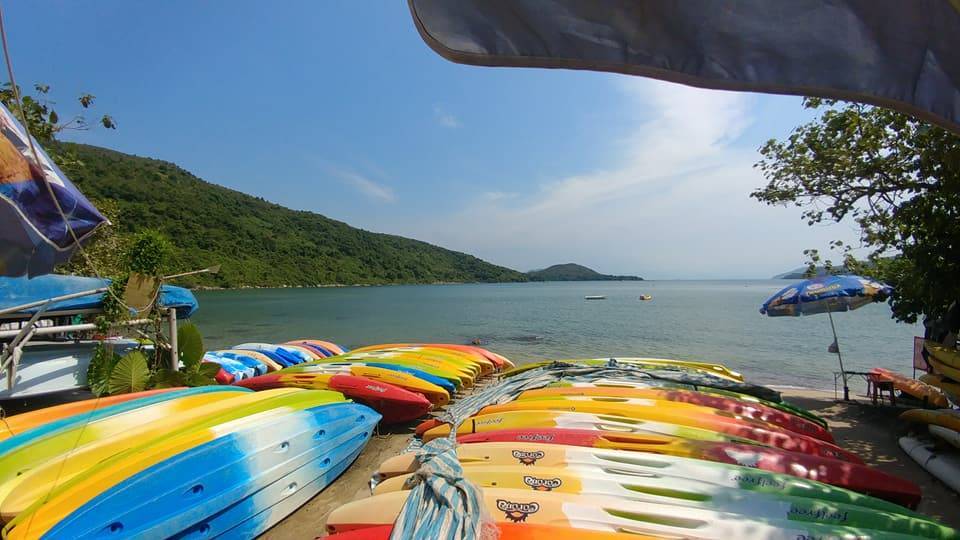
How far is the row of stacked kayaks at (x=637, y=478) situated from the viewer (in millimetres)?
2867

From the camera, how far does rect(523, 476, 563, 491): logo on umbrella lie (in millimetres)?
3279

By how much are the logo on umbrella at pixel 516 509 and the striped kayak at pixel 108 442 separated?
3061 millimetres

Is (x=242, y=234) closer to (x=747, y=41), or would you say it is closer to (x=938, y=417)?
(x=938, y=417)

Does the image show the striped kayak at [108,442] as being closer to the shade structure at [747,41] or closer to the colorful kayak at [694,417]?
the colorful kayak at [694,417]

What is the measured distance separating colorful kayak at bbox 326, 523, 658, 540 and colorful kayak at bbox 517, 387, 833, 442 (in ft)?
8.93

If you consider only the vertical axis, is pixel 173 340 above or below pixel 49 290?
below

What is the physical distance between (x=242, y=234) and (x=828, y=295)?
9481cm

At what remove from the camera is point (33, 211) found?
7.55 ft

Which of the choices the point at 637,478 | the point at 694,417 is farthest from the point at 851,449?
the point at 637,478

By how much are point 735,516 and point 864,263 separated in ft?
29.3

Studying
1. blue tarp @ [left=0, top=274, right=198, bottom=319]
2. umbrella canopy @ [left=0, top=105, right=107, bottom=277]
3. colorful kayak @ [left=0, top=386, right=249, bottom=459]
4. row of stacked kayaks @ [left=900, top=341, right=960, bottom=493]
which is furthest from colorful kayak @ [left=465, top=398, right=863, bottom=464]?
blue tarp @ [left=0, top=274, right=198, bottom=319]

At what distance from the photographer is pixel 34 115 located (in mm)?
6793

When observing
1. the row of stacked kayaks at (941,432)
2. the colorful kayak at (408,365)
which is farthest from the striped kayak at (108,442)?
the row of stacked kayaks at (941,432)

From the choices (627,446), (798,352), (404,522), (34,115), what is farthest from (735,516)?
(798,352)
